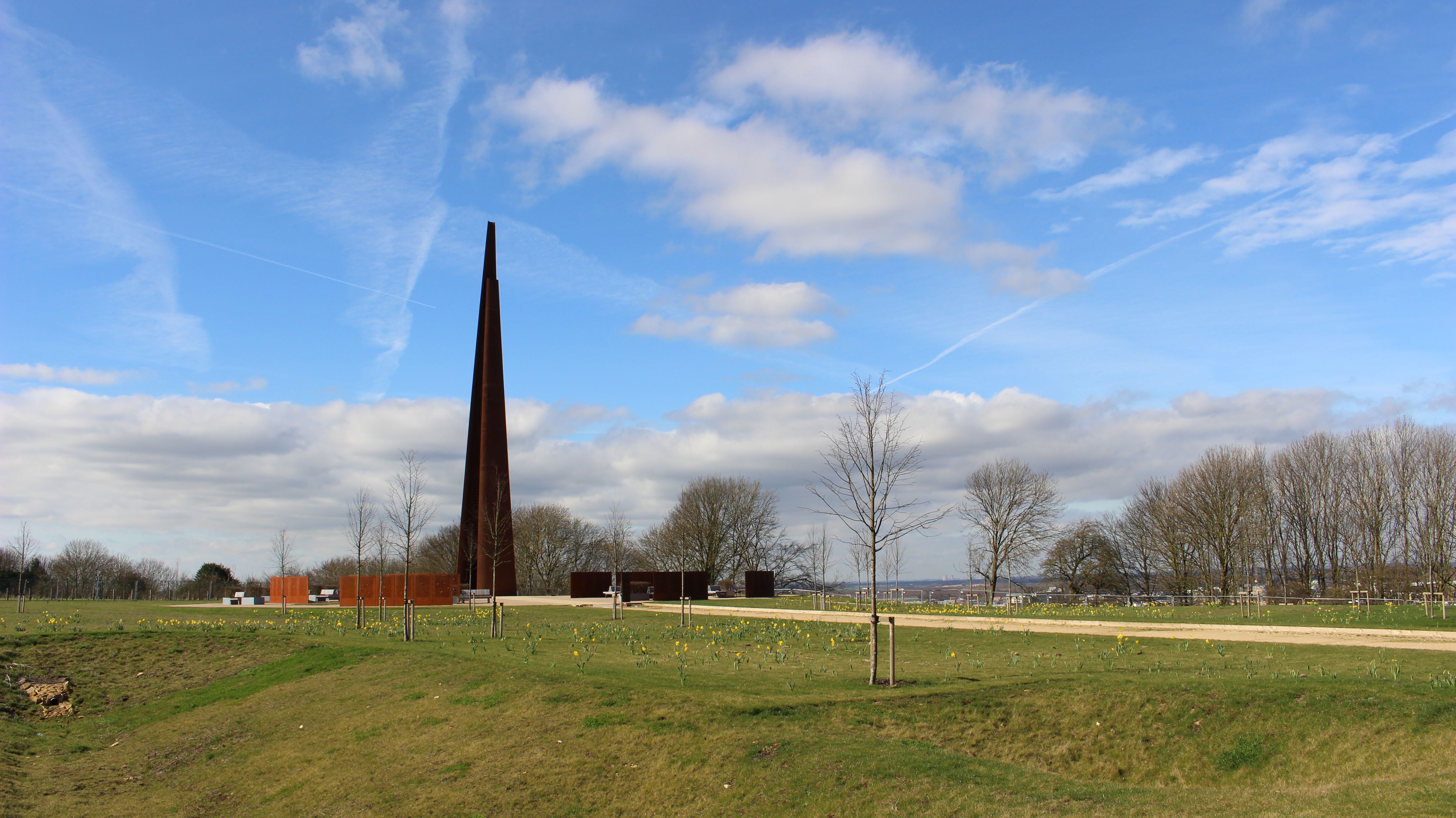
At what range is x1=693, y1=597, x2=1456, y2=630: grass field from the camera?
26109mm

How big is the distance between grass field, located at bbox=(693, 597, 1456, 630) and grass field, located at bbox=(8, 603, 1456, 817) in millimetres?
10858

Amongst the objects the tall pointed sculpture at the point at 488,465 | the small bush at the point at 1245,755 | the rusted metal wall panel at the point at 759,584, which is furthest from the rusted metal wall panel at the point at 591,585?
the small bush at the point at 1245,755

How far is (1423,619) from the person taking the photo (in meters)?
26.5

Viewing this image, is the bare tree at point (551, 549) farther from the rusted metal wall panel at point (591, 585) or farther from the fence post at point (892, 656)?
the fence post at point (892, 656)

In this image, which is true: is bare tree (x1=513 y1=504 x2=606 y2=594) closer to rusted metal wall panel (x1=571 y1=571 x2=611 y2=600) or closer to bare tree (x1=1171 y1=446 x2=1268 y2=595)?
rusted metal wall panel (x1=571 y1=571 x2=611 y2=600)

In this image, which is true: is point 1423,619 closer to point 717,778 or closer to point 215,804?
point 717,778

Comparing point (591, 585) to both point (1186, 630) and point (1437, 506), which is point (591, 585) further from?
point (1437, 506)

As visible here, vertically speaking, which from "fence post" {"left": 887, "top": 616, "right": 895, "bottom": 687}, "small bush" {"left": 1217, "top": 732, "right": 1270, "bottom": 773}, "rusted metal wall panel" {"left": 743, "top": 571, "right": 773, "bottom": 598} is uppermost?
"fence post" {"left": 887, "top": 616, "right": 895, "bottom": 687}

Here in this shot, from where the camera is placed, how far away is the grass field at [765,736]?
9961 mm

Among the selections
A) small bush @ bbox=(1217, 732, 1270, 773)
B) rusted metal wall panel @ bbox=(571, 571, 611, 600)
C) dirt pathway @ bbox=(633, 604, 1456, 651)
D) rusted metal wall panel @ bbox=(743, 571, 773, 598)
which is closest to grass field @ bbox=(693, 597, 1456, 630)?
dirt pathway @ bbox=(633, 604, 1456, 651)

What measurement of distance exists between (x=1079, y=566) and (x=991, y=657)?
53.7 meters

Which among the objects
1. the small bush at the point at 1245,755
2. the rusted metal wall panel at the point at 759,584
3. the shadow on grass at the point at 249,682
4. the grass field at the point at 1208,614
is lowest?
the rusted metal wall panel at the point at 759,584

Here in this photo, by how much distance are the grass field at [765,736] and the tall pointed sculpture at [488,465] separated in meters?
34.9

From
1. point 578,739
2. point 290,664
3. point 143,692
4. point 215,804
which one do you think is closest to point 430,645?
point 290,664
